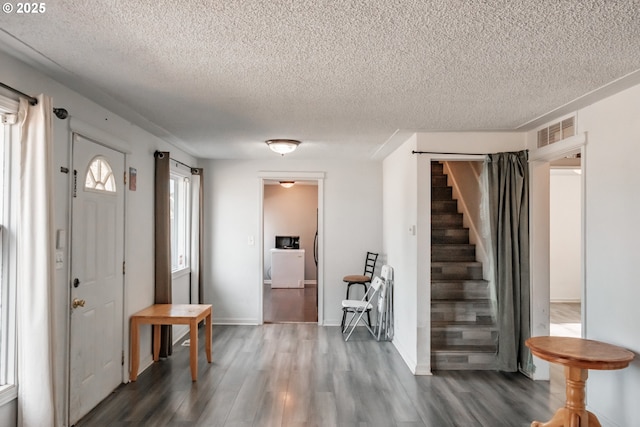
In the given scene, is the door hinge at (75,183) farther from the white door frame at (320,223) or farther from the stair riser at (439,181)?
the stair riser at (439,181)

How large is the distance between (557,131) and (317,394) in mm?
3080

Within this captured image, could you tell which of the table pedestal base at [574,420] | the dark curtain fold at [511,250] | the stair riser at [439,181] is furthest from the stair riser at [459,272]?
the table pedestal base at [574,420]

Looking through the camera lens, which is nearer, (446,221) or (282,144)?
(282,144)

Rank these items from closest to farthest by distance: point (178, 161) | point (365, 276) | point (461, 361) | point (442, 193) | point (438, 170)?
point (461, 361) → point (178, 161) → point (365, 276) → point (442, 193) → point (438, 170)

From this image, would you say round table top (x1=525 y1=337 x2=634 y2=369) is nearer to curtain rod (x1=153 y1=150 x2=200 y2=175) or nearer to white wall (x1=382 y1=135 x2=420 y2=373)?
white wall (x1=382 y1=135 x2=420 y2=373)

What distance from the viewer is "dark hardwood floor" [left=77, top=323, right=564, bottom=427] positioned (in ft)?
10.4

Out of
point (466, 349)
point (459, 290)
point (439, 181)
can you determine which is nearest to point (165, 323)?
point (466, 349)

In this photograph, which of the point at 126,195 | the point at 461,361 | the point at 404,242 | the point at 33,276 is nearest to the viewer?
the point at 33,276

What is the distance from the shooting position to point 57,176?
2854 mm

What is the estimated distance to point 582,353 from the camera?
2650mm

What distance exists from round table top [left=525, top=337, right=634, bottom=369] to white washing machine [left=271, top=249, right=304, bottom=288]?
7008mm

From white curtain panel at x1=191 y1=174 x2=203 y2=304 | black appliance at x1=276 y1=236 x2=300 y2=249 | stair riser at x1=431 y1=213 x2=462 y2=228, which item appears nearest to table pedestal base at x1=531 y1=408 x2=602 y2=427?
stair riser at x1=431 y1=213 x2=462 y2=228

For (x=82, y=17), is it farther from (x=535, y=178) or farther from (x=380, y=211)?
(x=380, y=211)

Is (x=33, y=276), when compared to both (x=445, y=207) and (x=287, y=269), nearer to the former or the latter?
(x=445, y=207)
